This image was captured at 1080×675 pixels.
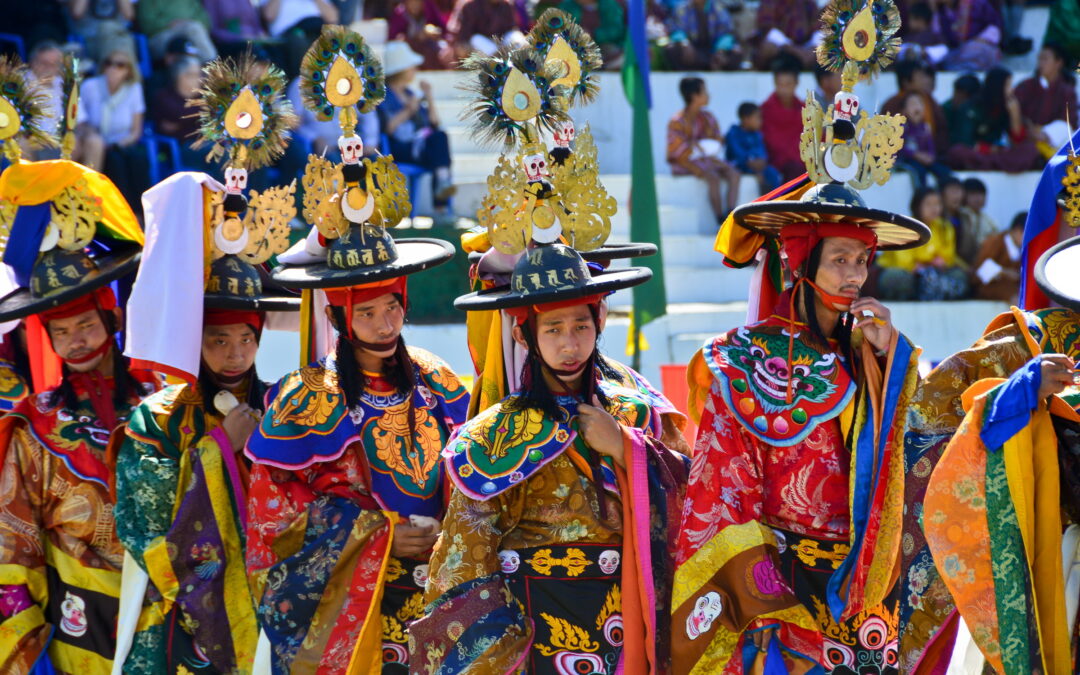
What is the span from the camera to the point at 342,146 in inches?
179

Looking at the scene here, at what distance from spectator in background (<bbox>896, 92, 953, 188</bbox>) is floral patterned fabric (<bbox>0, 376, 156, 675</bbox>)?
7967 millimetres

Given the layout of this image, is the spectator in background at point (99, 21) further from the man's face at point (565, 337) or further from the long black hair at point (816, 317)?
the long black hair at point (816, 317)

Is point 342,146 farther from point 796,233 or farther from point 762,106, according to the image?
point 762,106

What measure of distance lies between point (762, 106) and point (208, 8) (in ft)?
13.4

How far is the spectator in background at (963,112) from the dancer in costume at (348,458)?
27.9ft

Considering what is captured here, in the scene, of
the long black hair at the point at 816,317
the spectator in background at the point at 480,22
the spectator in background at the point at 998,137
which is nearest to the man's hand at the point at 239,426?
the long black hair at the point at 816,317

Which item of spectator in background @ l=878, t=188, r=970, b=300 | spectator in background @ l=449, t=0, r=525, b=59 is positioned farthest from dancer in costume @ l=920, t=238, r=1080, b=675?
spectator in background @ l=449, t=0, r=525, b=59

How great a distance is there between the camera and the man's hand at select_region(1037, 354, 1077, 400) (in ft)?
11.9

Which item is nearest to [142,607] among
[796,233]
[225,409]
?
[225,409]

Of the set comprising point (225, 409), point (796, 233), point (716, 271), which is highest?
point (796, 233)

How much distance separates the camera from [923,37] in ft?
42.4

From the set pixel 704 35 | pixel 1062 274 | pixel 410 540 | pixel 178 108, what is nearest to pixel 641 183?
pixel 178 108

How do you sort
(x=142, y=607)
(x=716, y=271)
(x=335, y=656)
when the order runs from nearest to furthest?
1. (x=335, y=656)
2. (x=142, y=607)
3. (x=716, y=271)

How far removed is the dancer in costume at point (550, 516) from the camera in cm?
392
